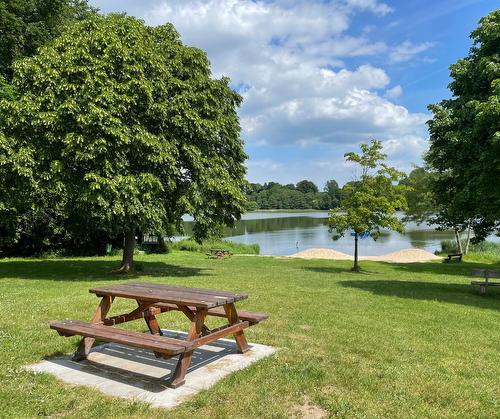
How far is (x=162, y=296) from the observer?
17.9ft

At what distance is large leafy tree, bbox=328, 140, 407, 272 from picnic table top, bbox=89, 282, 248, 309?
50.1 feet

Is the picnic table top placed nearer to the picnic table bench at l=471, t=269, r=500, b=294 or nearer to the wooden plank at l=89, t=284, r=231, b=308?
the wooden plank at l=89, t=284, r=231, b=308

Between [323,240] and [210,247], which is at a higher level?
[210,247]

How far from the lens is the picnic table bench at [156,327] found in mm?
4863

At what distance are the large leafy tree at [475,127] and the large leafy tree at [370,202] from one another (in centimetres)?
417

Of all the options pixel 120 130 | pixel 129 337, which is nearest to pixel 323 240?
pixel 120 130

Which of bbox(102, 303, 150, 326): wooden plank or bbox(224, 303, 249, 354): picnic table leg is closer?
bbox(224, 303, 249, 354): picnic table leg

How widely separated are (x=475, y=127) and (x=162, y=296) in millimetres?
10818

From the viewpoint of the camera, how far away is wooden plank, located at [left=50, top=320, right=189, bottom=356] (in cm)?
464

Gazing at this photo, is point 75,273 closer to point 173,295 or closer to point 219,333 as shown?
point 173,295

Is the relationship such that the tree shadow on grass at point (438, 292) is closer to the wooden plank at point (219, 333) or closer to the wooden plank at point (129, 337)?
the wooden plank at point (219, 333)

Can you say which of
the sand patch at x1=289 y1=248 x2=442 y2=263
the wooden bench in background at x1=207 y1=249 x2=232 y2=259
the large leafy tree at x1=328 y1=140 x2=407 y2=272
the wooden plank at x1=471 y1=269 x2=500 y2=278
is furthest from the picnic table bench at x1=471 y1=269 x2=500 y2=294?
the sand patch at x1=289 y1=248 x2=442 y2=263

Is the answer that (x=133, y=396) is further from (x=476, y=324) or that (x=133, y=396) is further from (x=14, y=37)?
(x=14, y=37)

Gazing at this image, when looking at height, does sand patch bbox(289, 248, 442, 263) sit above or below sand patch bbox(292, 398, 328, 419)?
below
